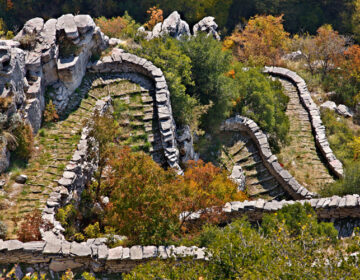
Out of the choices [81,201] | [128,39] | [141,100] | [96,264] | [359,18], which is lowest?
[96,264]

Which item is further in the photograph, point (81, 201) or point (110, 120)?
point (110, 120)

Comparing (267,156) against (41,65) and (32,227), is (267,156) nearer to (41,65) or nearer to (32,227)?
(41,65)

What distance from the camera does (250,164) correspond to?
30.5m

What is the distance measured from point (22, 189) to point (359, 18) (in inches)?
1754

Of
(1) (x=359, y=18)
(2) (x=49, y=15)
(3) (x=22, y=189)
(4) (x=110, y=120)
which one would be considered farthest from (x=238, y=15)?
(3) (x=22, y=189)

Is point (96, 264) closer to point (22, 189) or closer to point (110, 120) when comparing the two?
point (22, 189)

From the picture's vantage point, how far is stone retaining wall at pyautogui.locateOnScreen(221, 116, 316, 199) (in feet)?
93.2

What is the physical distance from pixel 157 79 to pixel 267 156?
9.17 meters

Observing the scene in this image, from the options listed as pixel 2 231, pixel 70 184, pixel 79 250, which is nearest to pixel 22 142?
pixel 70 184

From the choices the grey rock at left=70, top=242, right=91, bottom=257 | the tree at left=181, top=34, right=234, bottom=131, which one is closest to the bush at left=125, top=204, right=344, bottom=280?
the grey rock at left=70, top=242, right=91, bottom=257

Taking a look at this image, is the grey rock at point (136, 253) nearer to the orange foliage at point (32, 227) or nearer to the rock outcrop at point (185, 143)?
the orange foliage at point (32, 227)

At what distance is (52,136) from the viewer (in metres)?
23.2

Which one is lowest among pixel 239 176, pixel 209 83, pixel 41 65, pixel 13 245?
pixel 13 245

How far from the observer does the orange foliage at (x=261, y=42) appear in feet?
136
